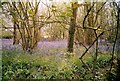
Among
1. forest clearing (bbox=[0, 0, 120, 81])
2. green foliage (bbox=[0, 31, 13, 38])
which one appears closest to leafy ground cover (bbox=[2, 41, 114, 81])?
forest clearing (bbox=[0, 0, 120, 81])

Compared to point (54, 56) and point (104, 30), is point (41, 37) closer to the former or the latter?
point (54, 56)

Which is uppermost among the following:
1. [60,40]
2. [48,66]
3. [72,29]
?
→ [72,29]

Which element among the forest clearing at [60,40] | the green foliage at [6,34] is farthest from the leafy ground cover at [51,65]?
the green foliage at [6,34]

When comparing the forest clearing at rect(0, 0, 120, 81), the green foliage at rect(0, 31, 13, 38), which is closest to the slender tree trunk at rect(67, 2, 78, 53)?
the forest clearing at rect(0, 0, 120, 81)

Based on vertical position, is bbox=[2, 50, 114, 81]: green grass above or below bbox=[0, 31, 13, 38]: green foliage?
below

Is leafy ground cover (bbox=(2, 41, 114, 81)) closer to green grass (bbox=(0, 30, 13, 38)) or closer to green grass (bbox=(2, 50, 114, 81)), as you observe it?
green grass (bbox=(2, 50, 114, 81))

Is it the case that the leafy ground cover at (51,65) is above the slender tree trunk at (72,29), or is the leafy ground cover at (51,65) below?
below

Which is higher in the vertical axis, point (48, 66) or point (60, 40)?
point (60, 40)

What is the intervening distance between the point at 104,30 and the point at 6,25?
95 cm

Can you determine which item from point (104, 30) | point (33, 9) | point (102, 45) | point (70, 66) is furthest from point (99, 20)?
point (33, 9)

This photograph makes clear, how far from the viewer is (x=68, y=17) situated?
75.3 inches

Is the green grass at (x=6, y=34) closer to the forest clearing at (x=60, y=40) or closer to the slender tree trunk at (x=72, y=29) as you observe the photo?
the forest clearing at (x=60, y=40)

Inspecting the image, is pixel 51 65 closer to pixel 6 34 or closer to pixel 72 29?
pixel 72 29

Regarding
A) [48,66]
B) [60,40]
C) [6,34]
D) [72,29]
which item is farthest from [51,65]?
[6,34]
